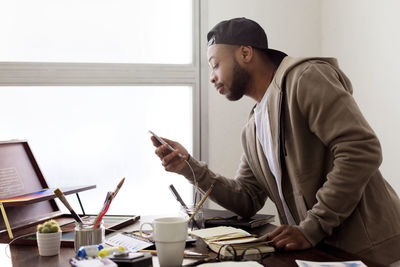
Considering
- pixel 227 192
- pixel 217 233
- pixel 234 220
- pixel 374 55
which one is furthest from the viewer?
pixel 374 55

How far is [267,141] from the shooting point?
1768mm

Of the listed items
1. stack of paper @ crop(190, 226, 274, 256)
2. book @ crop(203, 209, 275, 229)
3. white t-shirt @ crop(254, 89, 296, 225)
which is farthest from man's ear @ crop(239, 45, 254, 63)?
stack of paper @ crop(190, 226, 274, 256)

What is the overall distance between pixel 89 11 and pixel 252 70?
1105 mm

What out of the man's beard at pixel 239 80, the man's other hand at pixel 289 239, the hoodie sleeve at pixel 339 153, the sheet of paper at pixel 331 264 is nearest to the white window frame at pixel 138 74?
the man's beard at pixel 239 80

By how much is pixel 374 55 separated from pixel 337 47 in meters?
0.31

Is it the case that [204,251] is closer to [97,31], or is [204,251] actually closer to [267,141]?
[267,141]

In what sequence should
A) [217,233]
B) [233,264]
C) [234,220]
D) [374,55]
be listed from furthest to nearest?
[374,55], [234,220], [217,233], [233,264]

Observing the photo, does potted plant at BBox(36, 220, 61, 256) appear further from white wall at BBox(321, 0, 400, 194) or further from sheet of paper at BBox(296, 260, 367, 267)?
white wall at BBox(321, 0, 400, 194)

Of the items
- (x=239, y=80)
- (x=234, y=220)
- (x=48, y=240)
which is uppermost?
(x=239, y=80)

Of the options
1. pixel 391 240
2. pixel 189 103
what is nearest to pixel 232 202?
pixel 391 240

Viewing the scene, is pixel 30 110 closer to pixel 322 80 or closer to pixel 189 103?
pixel 189 103

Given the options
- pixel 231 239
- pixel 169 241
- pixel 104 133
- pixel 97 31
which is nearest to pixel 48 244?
pixel 169 241

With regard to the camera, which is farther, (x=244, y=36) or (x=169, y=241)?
(x=244, y=36)

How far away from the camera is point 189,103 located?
2.74m
